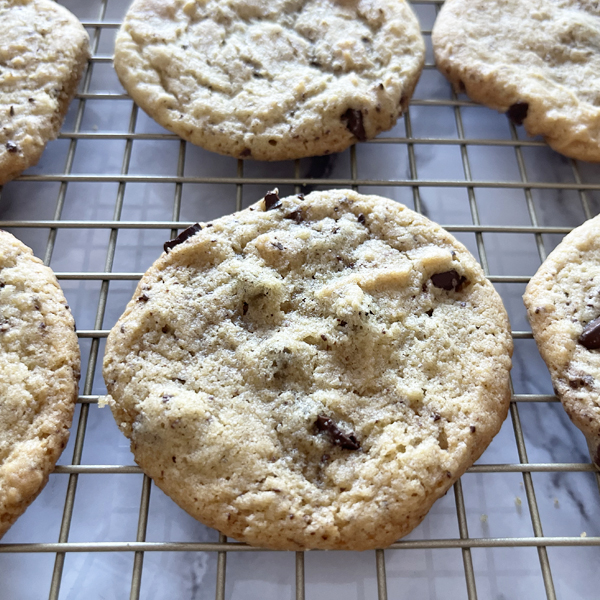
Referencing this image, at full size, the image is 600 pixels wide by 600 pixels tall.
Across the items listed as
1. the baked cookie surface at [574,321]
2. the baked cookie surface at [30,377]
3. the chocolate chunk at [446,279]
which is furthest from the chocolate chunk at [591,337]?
the baked cookie surface at [30,377]

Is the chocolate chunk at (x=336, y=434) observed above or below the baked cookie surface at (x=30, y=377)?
above

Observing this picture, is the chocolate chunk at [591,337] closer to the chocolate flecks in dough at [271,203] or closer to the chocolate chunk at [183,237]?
the chocolate flecks in dough at [271,203]

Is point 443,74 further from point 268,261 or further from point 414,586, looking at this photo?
point 414,586

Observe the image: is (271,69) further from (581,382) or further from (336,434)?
(581,382)

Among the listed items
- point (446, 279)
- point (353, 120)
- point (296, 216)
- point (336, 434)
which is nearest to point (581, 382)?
point (446, 279)

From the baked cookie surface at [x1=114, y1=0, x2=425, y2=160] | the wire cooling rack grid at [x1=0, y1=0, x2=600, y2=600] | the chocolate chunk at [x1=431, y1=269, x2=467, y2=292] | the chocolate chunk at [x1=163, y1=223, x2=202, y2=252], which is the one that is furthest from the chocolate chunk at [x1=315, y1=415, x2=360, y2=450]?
the baked cookie surface at [x1=114, y1=0, x2=425, y2=160]

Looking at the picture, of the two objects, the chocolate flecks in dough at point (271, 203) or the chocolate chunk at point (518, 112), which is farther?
the chocolate chunk at point (518, 112)
